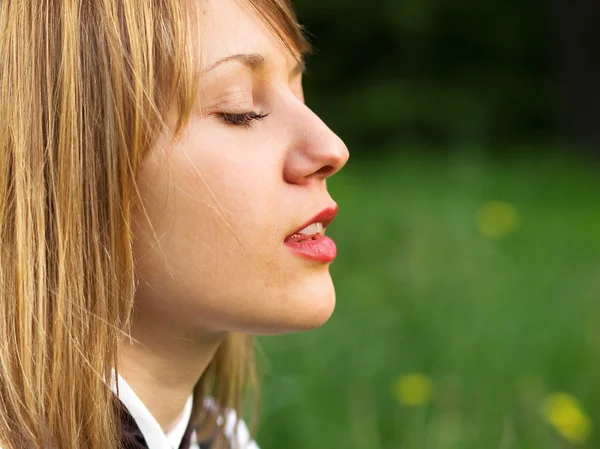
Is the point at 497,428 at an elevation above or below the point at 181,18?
below

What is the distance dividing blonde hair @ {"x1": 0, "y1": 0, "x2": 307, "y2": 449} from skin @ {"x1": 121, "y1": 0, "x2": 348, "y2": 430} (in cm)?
4

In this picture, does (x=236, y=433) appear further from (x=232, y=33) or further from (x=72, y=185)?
(x=232, y=33)

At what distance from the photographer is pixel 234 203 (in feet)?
3.94

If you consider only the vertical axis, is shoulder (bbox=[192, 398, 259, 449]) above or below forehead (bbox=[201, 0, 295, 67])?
below

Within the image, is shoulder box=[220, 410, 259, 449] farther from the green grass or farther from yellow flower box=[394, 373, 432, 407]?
yellow flower box=[394, 373, 432, 407]

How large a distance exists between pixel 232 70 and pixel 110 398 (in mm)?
488

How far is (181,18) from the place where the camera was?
120cm

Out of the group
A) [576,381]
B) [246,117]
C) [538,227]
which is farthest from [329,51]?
[246,117]

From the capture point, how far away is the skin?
1.20m

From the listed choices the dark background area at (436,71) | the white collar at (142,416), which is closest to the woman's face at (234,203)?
the white collar at (142,416)

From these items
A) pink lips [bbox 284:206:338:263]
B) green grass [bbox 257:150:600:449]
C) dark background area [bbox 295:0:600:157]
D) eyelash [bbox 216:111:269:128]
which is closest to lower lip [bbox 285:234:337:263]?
pink lips [bbox 284:206:338:263]

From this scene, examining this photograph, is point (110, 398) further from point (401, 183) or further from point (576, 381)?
point (401, 183)

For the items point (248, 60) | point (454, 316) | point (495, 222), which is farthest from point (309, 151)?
point (495, 222)

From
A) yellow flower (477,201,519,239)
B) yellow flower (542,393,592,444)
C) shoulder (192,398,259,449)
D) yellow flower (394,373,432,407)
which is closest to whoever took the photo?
shoulder (192,398,259,449)
